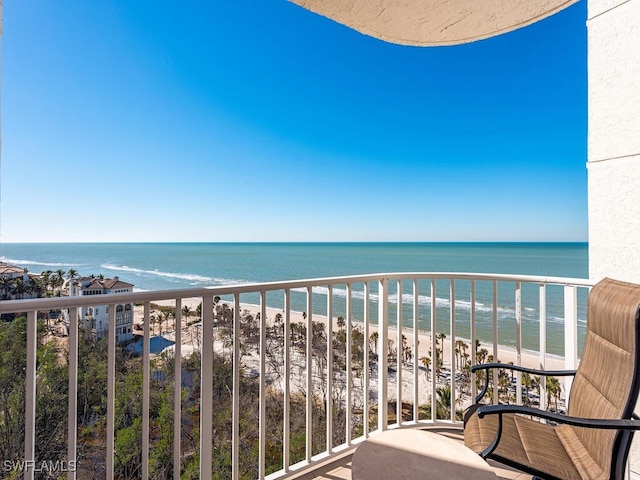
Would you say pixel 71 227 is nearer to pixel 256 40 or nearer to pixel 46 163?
pixel 46 163

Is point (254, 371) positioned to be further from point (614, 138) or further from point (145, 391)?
point (614, 138)

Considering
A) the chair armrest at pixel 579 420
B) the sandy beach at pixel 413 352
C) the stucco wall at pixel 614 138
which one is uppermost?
the stucco wall at pixel 614 138

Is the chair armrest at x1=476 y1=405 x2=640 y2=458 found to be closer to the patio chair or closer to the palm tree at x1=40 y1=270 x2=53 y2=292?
the patio chair

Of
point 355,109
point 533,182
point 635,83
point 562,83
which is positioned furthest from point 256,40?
point 533,182

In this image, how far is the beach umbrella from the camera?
74.5 inches

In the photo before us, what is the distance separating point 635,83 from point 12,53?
369 inches

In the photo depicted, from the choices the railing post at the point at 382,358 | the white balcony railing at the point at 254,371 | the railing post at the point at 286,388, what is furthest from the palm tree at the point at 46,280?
the railing post at the point at 382,358

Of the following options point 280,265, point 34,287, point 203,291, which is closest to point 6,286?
point 34,287

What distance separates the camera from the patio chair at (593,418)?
1171 mm

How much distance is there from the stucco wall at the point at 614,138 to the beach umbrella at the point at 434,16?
12.5 inches

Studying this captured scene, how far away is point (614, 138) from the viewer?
1.86 m

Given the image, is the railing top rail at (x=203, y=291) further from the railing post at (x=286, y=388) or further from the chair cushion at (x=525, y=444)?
the chair cushion at (x=525, y=444)

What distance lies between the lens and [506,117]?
11562mm

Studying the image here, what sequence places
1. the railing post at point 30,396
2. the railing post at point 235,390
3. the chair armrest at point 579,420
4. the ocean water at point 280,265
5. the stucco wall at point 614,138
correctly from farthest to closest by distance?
1. the ocean water at point 280,265
2. the stucco wall at point 614,138
3. the railing post at point 235,390
4. the railing post at point 30,396
5. the chair armrest at point 579,420
